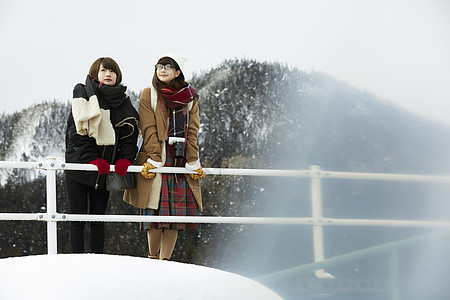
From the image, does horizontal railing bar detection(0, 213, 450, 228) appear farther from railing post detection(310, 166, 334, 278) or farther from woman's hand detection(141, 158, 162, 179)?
woman's hand detection(141, 158, 162, 179)

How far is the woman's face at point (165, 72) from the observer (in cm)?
247

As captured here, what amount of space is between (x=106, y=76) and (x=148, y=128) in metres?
0.27

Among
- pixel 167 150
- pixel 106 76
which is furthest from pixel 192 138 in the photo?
pixel 106 76

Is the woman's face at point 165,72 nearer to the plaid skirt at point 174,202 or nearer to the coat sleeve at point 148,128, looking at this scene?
the coat sleeve at point 148,128

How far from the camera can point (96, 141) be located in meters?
2.37

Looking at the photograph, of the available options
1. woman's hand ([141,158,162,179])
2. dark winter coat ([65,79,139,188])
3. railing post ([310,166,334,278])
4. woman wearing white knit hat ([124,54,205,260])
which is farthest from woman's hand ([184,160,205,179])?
railing post ([310,166,334,278])

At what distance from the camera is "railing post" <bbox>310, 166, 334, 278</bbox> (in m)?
2.74

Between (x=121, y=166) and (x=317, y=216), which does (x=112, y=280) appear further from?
(x=317, y=216)

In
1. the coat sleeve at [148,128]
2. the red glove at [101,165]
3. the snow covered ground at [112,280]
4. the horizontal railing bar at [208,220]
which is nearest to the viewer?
the snow covered ground at [112,280]

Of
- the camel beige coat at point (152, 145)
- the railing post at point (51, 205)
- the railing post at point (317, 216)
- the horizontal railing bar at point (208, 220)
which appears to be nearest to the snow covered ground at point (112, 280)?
the horizontal railing bar at point (208, 220)

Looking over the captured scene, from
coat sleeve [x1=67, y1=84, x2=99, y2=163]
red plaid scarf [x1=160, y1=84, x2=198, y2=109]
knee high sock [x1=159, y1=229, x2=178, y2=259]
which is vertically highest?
red plaid scarf [x1=160, y1=84, x2=198, y2=109]

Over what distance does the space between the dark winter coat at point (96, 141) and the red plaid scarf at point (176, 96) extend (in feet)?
0.47

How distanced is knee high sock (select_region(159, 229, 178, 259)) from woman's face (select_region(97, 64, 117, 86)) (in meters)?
0.65

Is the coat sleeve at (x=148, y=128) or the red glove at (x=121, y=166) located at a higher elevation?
the coat sleeve at (x=148, y=128)
